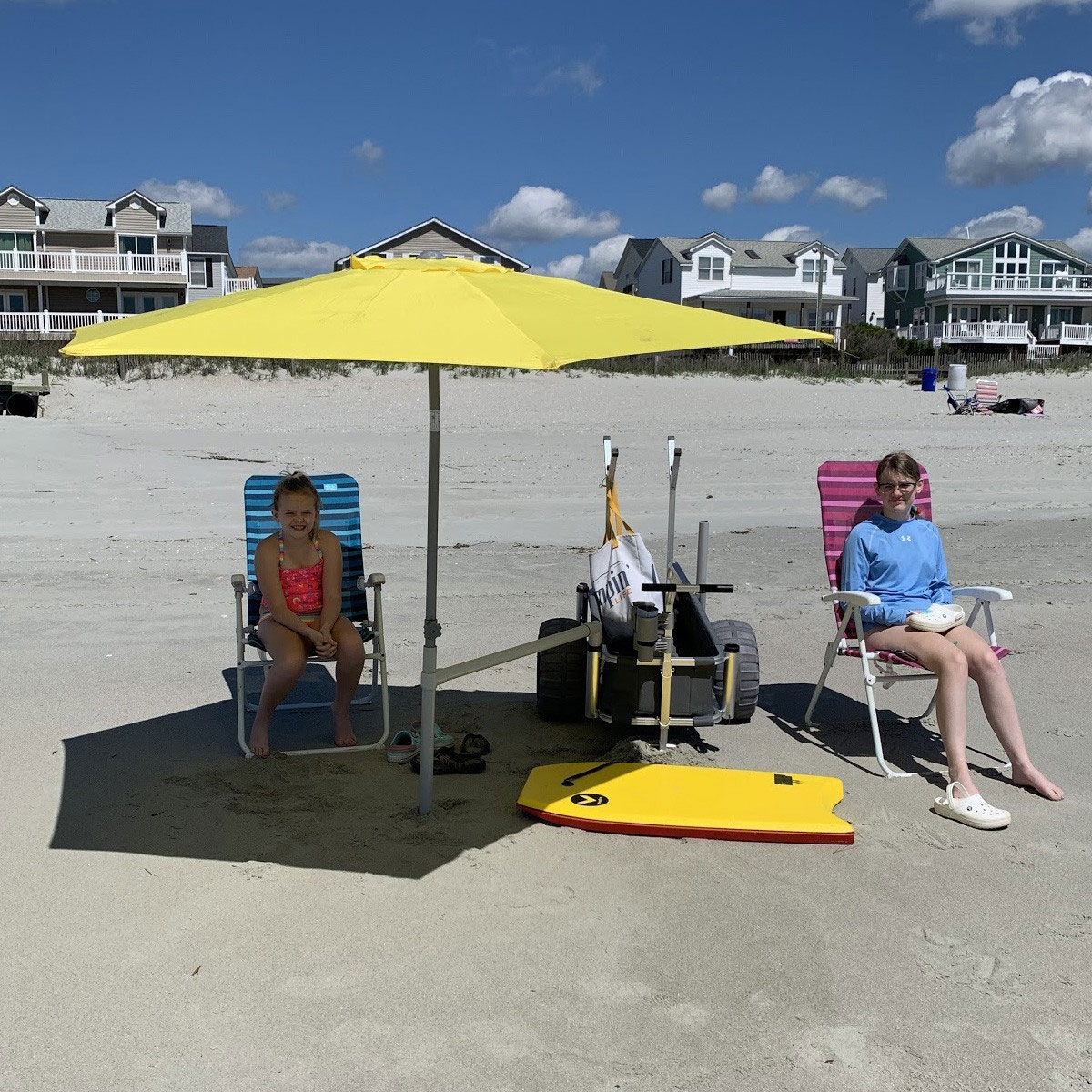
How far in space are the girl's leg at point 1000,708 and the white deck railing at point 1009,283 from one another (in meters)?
60.7

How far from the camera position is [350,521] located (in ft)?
18.1

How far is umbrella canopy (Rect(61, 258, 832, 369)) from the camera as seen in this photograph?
297 centimetres

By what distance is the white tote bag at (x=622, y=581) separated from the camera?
4.96 meters

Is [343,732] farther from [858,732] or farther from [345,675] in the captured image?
[858,732]

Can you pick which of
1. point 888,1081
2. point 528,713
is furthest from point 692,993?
point 528,713

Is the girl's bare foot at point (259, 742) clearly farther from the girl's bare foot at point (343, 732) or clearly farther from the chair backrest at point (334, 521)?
the chair backrest at point (334, 521)

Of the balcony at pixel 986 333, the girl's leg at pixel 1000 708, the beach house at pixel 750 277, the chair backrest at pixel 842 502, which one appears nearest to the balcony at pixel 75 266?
the beach house at pixel 750 277

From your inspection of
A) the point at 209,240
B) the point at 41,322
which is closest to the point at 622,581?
the point at 41,322

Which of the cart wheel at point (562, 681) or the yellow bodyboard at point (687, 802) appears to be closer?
the yellow bodyboard at point (687, 802)

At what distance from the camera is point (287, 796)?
14.1 ft

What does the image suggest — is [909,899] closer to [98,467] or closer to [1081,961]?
[1081,961]

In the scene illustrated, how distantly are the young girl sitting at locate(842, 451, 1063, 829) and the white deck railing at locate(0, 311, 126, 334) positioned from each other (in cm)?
3715

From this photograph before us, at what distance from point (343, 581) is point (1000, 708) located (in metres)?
2.98

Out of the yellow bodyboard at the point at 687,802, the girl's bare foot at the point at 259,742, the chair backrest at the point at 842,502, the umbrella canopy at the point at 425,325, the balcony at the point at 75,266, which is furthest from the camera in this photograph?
the balcony at the point at 75,266
